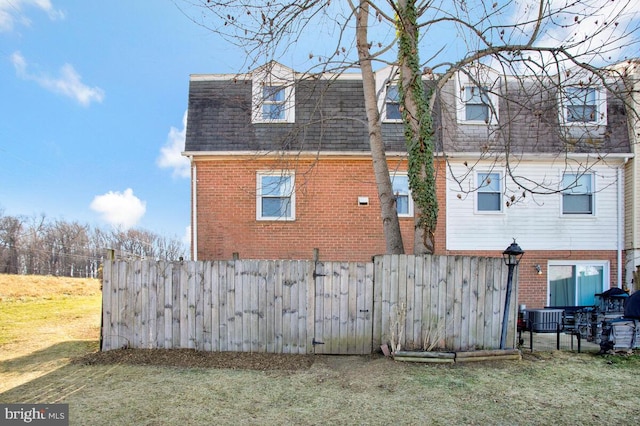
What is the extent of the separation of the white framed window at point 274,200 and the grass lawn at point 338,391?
5.02 metres

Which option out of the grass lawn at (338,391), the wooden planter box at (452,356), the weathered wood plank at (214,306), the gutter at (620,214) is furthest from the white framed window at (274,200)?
the gutter at (620,214)

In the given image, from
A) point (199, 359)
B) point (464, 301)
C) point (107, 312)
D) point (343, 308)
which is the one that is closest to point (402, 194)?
point (464, 301)

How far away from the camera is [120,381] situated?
16.7 feet

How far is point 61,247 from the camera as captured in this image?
133ft

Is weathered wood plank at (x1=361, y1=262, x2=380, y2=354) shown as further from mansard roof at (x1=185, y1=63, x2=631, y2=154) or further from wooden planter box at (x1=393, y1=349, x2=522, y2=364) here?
mansard roof at (x1=185, y1=63, x2=631, y2=154)

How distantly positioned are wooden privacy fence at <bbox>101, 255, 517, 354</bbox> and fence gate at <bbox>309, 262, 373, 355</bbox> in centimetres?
2

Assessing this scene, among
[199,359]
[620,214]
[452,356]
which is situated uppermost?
[620,214]

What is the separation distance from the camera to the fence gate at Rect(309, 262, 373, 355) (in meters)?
6.29

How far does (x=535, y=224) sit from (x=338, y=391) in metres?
8.43

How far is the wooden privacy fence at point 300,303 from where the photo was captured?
20.5 feet

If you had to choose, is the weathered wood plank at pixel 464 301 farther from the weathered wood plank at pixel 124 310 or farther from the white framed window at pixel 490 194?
the weathered wood plank at pixel 124 310

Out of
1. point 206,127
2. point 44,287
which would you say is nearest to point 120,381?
point 206,127

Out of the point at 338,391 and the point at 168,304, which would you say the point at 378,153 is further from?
the point at 168,304

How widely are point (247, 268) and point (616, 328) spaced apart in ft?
21.7
